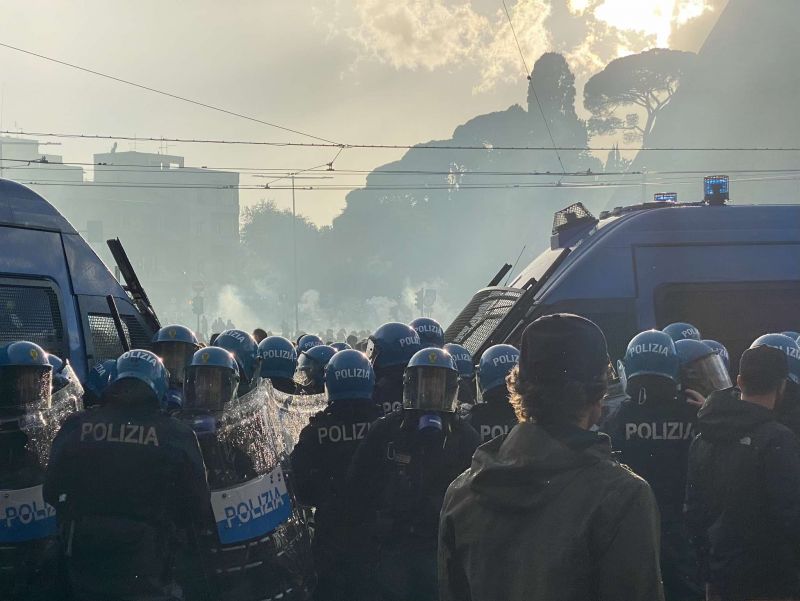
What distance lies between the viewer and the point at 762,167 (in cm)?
4391

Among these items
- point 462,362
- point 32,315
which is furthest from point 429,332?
point 32,315

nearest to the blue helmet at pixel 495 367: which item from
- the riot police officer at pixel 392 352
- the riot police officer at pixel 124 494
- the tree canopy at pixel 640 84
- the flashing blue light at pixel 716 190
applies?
the riot police officer at pixel 392 352

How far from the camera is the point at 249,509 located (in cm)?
445

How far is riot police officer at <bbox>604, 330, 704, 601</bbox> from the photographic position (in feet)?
16.2

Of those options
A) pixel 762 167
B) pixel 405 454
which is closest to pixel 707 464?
pixel 405 454

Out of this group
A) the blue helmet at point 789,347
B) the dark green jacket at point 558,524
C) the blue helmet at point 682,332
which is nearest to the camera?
the dark green jacket at point 558,524

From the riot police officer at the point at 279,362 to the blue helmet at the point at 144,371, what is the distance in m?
2.60

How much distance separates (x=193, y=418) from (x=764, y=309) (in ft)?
17.2

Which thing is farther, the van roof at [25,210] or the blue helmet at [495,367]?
the van roof at [25,210]

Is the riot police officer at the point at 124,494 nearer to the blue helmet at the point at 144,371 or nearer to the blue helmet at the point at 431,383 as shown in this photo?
the blue helmet at the point at 144,371

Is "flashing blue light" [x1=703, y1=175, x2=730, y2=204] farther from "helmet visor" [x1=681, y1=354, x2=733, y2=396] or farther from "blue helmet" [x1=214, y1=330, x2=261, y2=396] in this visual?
"blue helmet" [x1=214, y1=330, x2=261, y2=396]

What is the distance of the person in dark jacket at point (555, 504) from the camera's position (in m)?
2.03

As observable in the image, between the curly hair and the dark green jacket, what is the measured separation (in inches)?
1.2

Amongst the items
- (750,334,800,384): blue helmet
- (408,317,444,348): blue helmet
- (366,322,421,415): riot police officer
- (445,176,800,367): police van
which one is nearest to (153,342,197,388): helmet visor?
(366,322,421,415): riot police officer
